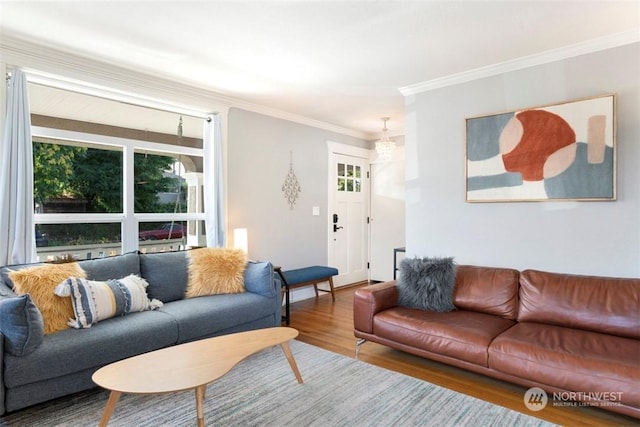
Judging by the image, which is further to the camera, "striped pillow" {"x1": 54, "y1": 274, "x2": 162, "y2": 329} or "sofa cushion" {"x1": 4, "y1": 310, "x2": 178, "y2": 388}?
"striped pillow" {"x1": 54, "y1": 274, "x2": 162, "y2": 329}

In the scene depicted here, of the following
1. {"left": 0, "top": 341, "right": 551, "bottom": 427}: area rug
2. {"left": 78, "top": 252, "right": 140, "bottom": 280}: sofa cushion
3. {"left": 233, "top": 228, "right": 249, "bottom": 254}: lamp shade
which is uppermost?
{"left": 233, "top": 228, "right": 249, "bottom": 254}: lamp shade

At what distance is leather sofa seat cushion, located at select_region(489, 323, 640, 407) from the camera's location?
76.9 inches

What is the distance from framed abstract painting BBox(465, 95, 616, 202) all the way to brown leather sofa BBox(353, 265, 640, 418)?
0.68m

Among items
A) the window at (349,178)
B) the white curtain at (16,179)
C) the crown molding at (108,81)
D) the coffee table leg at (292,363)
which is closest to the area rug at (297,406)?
the coffee table leg at (292,363)

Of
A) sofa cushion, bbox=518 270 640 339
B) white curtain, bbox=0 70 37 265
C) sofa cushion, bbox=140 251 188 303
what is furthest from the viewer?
sofa cushion, bbox=140 251 188 303

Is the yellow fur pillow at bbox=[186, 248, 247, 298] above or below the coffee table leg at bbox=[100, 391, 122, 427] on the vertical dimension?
above

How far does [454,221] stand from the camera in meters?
3.55

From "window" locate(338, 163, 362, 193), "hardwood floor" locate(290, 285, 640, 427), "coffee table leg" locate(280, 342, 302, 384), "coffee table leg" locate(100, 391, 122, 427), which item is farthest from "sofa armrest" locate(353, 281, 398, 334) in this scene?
"window" locate(338, 163, 362, 193)

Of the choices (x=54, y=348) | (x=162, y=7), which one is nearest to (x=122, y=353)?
(x=54, y=348)

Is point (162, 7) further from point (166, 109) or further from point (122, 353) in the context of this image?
point (122, 353)

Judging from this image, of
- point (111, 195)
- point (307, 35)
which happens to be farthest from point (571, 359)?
point (111, 195)

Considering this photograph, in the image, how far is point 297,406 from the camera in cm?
226

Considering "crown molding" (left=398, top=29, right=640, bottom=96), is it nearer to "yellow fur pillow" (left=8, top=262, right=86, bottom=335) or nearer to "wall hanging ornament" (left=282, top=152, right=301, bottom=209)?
"wall hanging ornament" (left=282, top=152, right=301, bottom=209)

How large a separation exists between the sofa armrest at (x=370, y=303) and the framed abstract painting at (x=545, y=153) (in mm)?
1185
